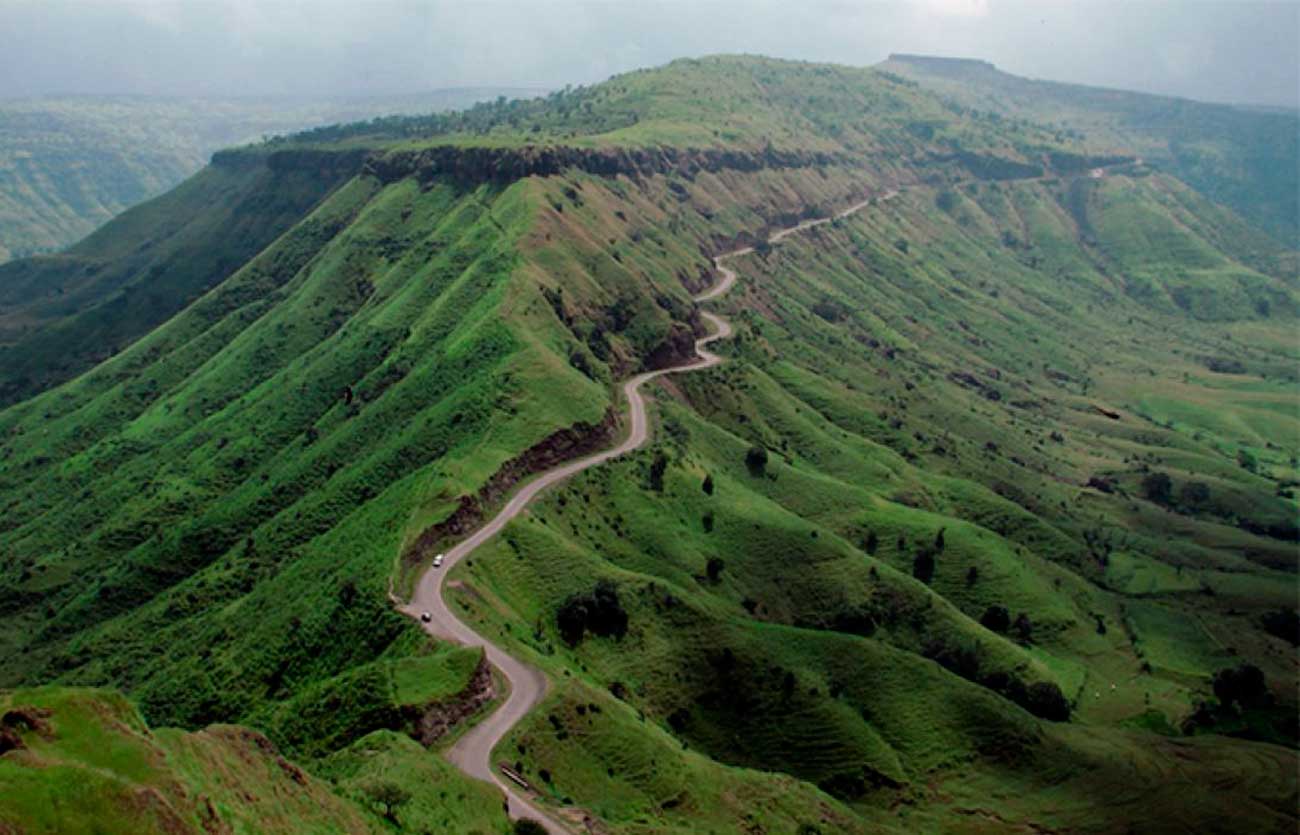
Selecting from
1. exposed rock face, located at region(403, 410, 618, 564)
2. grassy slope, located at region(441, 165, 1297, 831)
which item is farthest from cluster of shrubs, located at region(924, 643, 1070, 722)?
exposed rock face, located at region(403, 410, 618, 564)

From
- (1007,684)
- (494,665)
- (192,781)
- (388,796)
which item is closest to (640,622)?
(494,665)

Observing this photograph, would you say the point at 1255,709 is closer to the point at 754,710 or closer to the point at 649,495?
the point at 754,710

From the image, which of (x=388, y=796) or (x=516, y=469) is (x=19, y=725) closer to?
(x=388, y=796)

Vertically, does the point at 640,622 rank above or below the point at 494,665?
below

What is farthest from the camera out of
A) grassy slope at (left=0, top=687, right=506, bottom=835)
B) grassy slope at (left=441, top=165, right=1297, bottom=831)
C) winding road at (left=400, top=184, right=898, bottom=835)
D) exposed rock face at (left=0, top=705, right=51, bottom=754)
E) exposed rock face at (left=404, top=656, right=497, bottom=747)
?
grassy slope at (left=441, top=165, right=1297, bottom=831)

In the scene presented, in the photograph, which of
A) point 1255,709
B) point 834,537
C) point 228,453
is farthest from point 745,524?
point 228,453

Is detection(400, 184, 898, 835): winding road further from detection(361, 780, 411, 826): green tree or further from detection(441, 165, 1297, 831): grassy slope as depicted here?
detection(361, 780, 411, 826): green tree

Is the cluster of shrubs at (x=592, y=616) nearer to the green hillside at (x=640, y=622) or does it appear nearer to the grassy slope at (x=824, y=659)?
the green hillside at (x=640, y=622)

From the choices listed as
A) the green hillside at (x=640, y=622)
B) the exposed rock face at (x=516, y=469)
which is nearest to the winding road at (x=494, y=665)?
the exposed rock face at (x=516, y=469)
